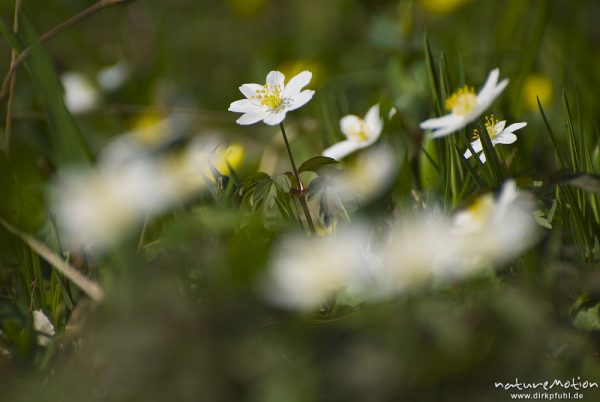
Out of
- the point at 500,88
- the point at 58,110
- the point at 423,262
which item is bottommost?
the point at 423,262

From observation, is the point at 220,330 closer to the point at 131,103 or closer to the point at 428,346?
the point at 428,346

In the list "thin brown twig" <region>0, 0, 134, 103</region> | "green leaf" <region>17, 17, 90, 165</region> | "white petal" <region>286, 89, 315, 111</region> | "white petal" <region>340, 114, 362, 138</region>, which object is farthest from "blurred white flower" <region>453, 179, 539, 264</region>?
"thin brown twig" <region>0, 0, 134, 103</region>

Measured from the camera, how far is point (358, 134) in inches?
37.7

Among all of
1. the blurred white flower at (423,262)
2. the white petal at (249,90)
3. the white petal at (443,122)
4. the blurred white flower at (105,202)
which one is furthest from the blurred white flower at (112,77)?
the blurred white flower at (423,262)

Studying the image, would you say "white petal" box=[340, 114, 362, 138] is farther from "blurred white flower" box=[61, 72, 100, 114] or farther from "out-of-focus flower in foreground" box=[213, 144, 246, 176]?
"blurred white flower" box=[61, 72, 100, 114]

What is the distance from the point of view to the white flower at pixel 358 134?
93 centimetres

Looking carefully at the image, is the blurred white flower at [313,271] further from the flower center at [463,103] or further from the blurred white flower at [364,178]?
the flower center at [463,103]

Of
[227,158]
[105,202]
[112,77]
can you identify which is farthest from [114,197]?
[112,77]

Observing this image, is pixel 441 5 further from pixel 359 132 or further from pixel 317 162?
pixel 317 162

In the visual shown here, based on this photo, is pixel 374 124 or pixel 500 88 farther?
pixel 374 124

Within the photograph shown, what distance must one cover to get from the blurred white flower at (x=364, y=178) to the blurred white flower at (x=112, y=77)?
0.94 metres

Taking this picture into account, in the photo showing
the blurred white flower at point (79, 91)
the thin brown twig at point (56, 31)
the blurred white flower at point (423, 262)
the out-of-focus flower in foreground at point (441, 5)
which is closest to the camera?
the blurred white flower at point (423, 262)

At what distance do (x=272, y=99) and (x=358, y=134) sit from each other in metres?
0.20

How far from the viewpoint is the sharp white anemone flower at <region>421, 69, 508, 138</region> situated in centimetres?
77
